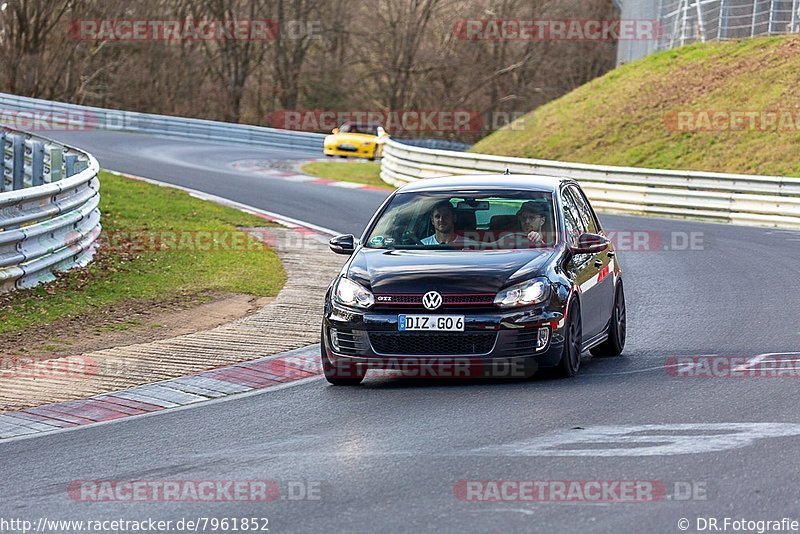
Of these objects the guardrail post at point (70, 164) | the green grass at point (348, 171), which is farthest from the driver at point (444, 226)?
the green grass at point (348, 171)

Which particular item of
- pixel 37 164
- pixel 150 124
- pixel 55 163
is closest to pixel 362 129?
pixel 150 124

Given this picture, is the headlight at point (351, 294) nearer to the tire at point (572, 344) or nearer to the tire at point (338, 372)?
the tire at point (338, 372)

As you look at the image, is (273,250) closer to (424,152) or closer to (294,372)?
(294,372)

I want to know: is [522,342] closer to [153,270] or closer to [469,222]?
[469,222]

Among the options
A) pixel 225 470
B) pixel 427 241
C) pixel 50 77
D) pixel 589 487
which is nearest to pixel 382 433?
pixel 225 470

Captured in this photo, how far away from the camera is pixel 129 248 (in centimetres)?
1761

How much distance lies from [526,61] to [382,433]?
190 feet

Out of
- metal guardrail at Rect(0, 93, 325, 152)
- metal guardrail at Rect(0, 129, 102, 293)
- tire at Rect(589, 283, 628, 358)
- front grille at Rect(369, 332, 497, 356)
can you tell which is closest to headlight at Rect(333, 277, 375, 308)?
front grille at Rect(369, 332, 497, 356)

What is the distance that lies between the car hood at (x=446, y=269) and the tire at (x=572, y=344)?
42cm

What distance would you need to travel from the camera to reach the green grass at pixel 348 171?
33.9 metres

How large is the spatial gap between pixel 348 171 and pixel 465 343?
2719 cm

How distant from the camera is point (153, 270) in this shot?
52.4ft

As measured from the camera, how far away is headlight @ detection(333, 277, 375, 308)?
30.7ft

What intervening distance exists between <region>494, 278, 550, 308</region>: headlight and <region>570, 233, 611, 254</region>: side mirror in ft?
2.62
